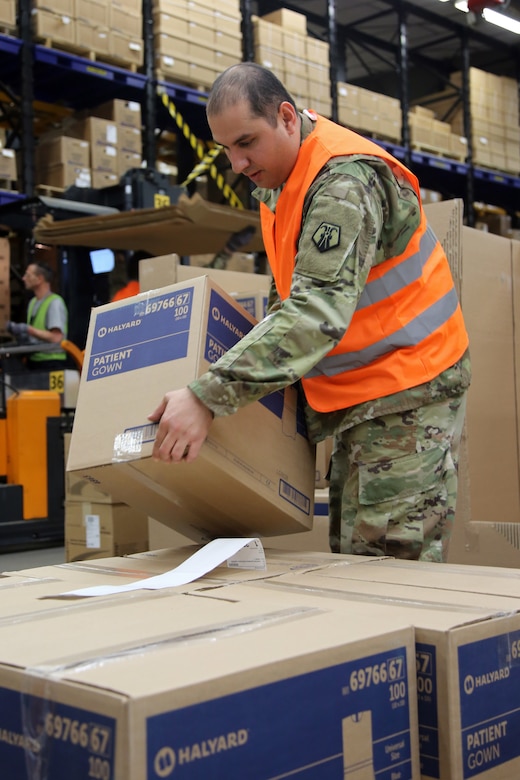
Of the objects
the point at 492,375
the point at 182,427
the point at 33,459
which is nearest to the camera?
the point at 182,427

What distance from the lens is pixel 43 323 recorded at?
643 cm

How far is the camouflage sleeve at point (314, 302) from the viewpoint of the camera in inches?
59.6

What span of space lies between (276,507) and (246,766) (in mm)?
883

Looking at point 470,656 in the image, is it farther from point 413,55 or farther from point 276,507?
point 413,55

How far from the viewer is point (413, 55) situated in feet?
45.6

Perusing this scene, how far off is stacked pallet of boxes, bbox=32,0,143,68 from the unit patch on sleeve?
6.60 m

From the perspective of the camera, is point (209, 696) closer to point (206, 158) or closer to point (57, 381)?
point (57, 381)

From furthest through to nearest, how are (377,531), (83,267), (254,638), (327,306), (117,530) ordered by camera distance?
(83,267)
(117,530)
(377,531)
(327,306)
(254,638)

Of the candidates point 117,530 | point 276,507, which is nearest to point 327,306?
point 276,507

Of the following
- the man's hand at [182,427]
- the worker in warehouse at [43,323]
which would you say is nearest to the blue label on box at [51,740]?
the man's hand at [182,427]

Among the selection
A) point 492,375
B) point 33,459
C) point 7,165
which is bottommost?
point 33,459

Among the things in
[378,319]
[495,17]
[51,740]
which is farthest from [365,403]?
→ [495,17]

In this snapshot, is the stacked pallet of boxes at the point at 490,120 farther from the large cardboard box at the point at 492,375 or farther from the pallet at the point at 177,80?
the large cardboard box at the point at 492,375

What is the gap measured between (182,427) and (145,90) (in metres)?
7.32
